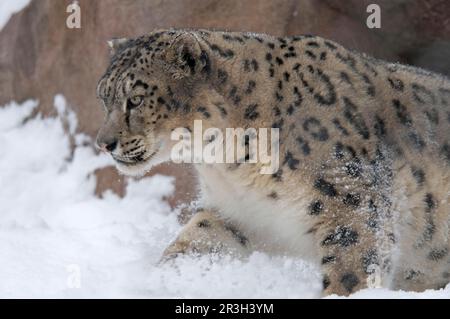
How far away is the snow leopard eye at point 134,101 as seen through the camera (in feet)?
17.4

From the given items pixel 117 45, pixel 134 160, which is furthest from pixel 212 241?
pixel 117 45

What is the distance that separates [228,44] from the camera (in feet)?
18.4

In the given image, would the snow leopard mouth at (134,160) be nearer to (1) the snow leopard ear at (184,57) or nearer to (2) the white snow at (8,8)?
(1) the snow leopard ear at (184,57)

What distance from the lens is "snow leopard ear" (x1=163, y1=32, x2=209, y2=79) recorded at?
5.41 m

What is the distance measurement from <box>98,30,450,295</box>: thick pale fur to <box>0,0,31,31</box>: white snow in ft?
13.9

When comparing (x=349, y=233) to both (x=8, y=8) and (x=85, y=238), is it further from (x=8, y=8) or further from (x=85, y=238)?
(x=8, y=8)

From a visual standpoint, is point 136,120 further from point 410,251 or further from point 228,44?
point 410,251

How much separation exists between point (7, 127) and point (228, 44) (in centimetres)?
431

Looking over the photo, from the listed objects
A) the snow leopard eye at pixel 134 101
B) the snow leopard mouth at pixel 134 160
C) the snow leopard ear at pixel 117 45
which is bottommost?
the snow leopard mouth at pixel 134 160

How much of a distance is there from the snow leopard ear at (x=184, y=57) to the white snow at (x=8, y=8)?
4585mm

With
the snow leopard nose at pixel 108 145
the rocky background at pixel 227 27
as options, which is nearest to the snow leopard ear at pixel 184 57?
the snow leopard nose at pixel 108 145

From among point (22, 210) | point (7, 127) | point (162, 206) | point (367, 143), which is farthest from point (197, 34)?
point (7, 127)

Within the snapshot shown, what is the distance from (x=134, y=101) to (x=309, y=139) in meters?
1.04
